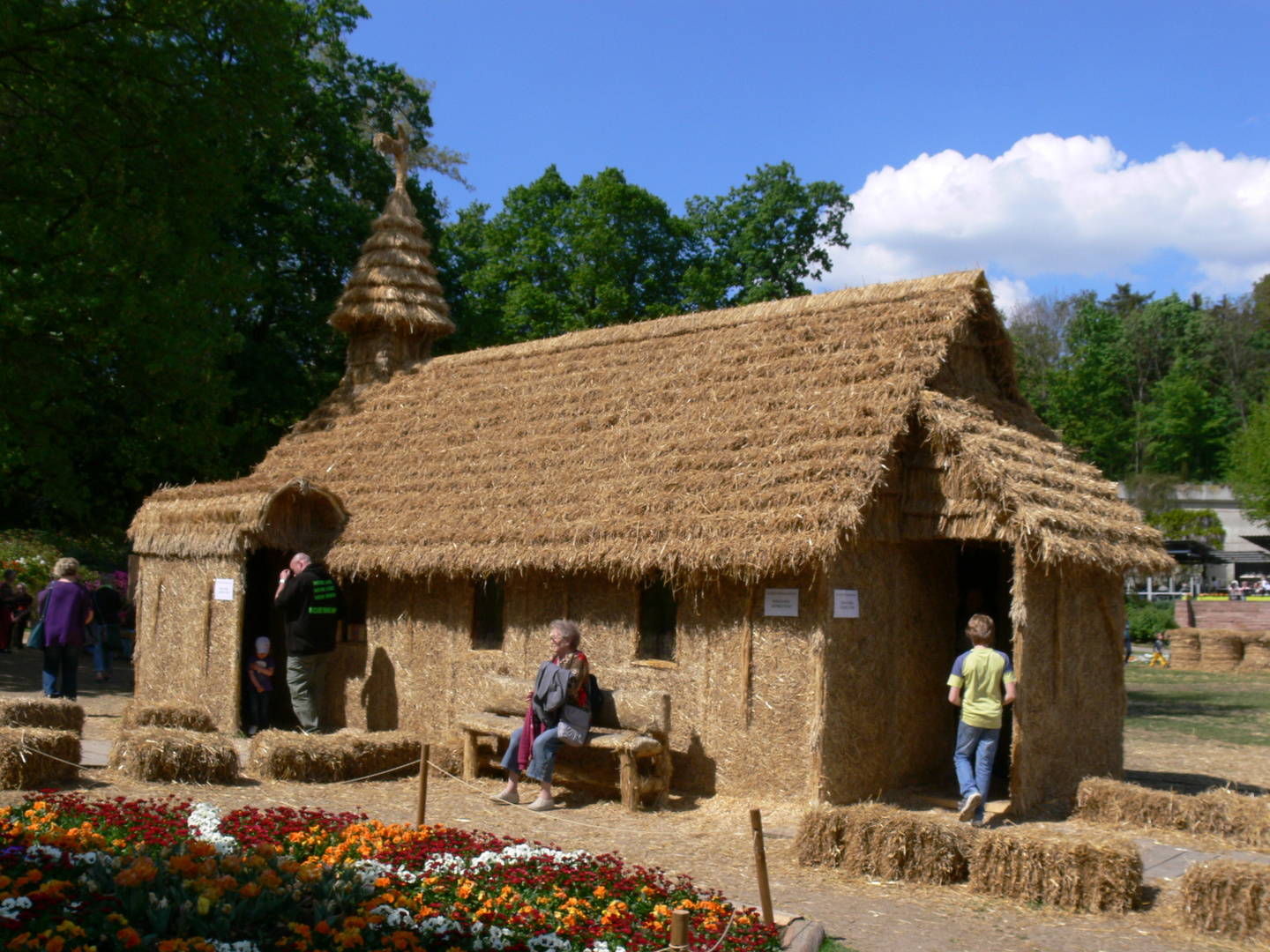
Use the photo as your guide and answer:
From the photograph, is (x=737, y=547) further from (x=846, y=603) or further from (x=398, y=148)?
(x=398, y=148)

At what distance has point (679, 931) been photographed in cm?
455

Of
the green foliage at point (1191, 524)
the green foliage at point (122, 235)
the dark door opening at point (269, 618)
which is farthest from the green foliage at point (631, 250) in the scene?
the green foliage at point (1191, 524)

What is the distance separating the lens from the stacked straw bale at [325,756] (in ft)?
34.1

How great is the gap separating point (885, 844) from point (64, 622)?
414 inches

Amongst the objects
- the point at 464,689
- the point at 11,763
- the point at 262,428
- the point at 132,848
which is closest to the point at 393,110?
the point at 262,428

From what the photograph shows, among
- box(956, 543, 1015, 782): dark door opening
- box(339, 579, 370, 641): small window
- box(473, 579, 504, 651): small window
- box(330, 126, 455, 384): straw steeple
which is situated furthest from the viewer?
box(330, 126, 455, 384): straw steeple

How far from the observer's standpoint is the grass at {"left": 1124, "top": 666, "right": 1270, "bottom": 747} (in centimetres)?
1648

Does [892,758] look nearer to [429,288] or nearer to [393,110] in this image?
[429,288]

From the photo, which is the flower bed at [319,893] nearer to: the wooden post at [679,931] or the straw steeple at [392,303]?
the wooden post at [679,931]

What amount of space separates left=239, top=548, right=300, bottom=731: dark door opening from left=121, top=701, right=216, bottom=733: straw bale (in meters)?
3.11

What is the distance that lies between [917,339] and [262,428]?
50.4 ft

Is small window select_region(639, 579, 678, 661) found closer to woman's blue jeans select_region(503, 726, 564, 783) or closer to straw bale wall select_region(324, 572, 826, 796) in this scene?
straw bale wall select_region(324, 572, 826, 796)

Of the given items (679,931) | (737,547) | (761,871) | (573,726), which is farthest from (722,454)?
(679,931)

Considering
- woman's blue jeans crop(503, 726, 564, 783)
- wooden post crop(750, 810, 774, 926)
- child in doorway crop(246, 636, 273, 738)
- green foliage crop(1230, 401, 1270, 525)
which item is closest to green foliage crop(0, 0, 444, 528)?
child in doorway crop(246, 636, 273, 738)
